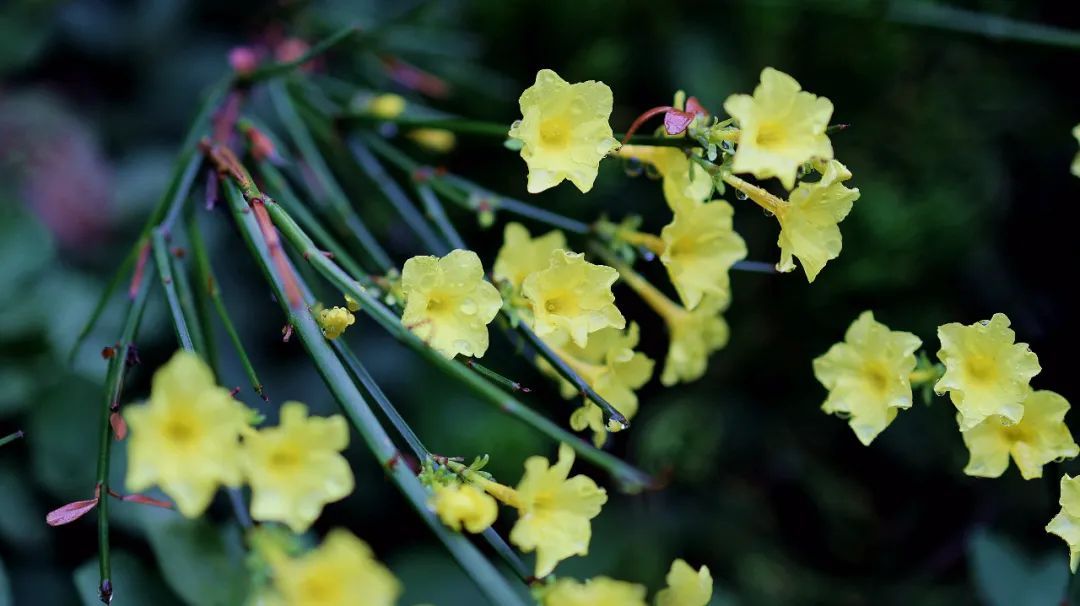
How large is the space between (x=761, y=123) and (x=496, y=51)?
0.61 metres

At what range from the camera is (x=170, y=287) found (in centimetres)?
59

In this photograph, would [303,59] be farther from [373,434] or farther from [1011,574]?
[1011,574]

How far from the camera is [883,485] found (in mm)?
1004

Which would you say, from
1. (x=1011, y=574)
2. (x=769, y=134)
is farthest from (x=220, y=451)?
(x=1011, y=574)

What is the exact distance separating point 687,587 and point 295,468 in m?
0.23

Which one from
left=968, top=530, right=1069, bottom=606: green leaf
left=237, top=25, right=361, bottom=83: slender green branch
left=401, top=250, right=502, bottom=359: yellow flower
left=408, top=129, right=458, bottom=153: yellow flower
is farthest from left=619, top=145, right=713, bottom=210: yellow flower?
left=968, top=530, right=1069, bottom=606: green leaf

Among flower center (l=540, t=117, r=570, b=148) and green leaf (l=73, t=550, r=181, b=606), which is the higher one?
flower center (l=540, t=117, r=570, b=148)

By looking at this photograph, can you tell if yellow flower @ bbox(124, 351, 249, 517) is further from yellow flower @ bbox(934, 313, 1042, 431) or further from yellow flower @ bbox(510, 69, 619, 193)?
yellow flower @ bbox(934, 313, 1042, 431)

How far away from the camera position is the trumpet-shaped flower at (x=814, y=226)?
0.53 metres

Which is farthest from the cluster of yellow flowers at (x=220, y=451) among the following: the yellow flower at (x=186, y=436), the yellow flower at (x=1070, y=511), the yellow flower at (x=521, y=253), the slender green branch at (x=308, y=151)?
the yellow flower at (x=1070, y=511)

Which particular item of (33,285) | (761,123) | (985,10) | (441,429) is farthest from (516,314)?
(985,10)

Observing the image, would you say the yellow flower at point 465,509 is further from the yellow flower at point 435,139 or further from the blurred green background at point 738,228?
the yellow flower at point 435,139

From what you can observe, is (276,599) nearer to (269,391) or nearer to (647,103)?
(269,391)

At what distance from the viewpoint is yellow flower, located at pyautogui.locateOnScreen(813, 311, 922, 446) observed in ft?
1.87
